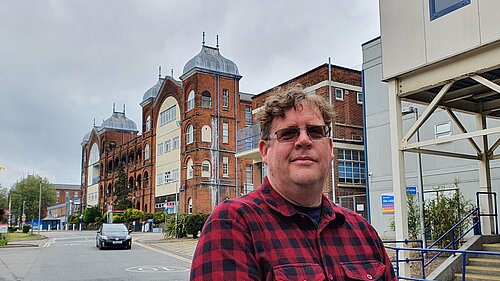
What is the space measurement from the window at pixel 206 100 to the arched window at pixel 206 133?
6.86ft

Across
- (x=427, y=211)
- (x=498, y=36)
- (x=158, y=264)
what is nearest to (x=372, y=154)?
(x=427, y=211)

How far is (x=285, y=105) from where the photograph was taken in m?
2.32

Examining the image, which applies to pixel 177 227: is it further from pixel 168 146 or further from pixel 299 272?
pixel 299 272

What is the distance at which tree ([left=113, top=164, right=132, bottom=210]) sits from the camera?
216 ft

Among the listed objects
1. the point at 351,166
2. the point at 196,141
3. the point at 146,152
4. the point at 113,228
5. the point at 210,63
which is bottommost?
the point at 113,228

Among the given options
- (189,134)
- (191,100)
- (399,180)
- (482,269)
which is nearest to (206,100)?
(191,100)

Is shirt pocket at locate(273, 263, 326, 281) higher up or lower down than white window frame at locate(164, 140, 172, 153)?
lower down

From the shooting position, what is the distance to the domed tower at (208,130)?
160 ft

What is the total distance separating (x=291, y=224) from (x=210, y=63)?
4958 cm

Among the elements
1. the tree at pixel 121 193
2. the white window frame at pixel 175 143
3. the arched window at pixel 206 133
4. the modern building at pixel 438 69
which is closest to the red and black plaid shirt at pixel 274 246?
the modern building at pixel 438 69

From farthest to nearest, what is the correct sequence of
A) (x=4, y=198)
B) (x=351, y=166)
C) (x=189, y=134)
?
(x=4, y=198)
(x=189, y=134)
(x=351, y=166)

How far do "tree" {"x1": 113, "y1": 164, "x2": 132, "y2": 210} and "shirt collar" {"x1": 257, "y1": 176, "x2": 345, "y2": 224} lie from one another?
65.2 meters

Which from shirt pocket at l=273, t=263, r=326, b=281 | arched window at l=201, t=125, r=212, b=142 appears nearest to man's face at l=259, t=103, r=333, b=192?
shirt pocket at l=273, t=263, r=326, b=281

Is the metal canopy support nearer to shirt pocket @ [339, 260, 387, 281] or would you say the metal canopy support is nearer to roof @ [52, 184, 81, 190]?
shirt pocket @ [339, 260, 387, 281]
